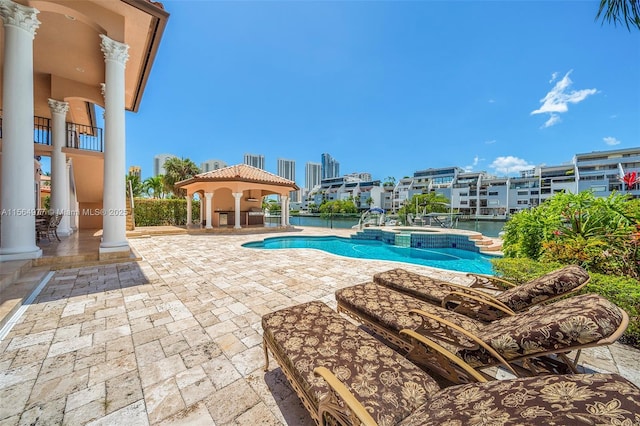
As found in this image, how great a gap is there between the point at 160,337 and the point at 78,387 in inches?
32.8

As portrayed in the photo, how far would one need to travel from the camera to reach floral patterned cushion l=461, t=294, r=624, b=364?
1.41 metres

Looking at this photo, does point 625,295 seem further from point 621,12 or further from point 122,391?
point 122,391

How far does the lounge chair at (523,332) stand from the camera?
56.0 inches

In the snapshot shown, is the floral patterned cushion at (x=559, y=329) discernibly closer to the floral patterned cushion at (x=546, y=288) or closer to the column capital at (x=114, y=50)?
the floral patterned cushion at (x=546, y=288)

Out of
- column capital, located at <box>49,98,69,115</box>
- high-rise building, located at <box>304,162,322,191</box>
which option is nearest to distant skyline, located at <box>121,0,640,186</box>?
column capital, located at <box>49,98,69,115</box>

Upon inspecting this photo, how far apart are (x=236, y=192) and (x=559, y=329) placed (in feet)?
46.9

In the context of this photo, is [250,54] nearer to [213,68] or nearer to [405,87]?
[213,68]

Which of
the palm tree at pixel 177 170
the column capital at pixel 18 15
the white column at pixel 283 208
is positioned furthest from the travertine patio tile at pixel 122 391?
the palm tree at pixel 177 170

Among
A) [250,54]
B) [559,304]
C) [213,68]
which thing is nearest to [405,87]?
[250,54]

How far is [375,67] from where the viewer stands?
14.5 m

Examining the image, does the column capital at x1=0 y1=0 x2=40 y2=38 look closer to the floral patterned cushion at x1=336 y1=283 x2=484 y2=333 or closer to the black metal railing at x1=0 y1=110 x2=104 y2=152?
the black metal railing at x1=0 y1=110 x2=104 y2=152

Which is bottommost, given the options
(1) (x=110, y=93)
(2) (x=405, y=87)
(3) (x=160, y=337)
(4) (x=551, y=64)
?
(3) (x=160, y=337)

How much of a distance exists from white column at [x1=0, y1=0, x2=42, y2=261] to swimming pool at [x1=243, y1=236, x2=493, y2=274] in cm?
667

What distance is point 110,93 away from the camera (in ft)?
20.2
